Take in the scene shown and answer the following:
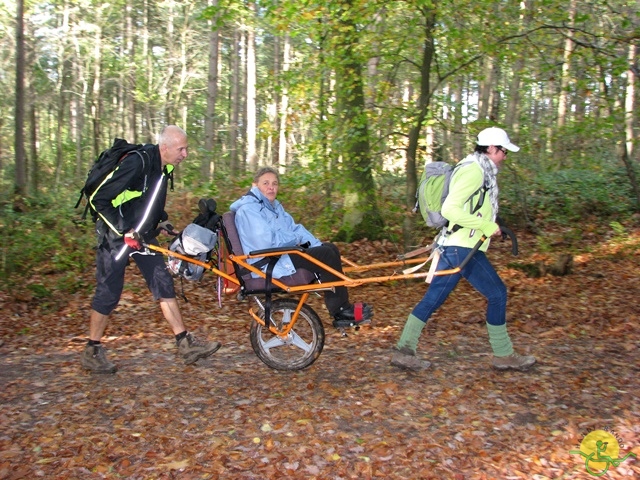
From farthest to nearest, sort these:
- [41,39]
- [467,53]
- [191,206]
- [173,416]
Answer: [41,39]
[191,206]
[467,53]
[173,416]

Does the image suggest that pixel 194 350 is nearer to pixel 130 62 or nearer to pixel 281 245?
pixel 281 245

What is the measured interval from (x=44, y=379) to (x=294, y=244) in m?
2.70

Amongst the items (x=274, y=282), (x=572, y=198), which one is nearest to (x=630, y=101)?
(x=572, y=198)

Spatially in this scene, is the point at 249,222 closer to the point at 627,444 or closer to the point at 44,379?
the point at 44,379

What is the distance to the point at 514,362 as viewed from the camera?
5.17m

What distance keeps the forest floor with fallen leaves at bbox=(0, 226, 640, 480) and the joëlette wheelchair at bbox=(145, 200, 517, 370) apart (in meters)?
0.30

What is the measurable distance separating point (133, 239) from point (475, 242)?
2.95m

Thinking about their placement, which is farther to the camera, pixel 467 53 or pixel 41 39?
pixel 41 39

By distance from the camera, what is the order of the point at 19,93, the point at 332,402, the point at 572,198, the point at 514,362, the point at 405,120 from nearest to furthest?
the point at 332,402, the point at 514,362, the point at 405,120, the point at 572,198, the point at 19,93

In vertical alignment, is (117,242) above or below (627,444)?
above

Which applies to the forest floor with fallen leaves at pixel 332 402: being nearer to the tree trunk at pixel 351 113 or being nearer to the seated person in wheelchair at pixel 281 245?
the seated person in wheelchair at pixel 281 245

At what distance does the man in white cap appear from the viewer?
4.68 m

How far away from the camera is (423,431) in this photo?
13.5ft

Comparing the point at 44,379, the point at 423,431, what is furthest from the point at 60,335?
the point at 423,431
